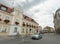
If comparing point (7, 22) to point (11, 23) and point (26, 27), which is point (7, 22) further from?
point (26, 27)

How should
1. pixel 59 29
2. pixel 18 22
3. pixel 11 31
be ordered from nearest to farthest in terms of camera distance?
pixel 11 31
pixel 18 22
pixel 59 29

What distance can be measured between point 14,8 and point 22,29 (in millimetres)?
9610

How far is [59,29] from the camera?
148ft

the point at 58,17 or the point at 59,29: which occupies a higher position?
the point at 58,17

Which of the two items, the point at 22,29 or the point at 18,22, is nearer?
the point at 18,22

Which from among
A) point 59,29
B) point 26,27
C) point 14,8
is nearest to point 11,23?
point 14,8

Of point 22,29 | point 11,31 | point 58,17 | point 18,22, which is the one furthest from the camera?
point 58,17

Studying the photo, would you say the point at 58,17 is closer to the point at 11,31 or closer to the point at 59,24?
the point at 59,24

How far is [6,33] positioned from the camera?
29000 millimetres

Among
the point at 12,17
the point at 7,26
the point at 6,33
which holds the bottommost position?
the point at 6,33

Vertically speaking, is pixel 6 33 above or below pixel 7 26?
below

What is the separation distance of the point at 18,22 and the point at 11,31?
5.11 m

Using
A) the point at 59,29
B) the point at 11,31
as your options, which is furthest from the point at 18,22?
the point at 59,29

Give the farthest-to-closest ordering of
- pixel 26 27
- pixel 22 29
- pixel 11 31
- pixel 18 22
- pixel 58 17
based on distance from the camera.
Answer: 1. pixel 58 17
2. pixel 26 27
3. pixel 22 29
4. pixel 18 22
5. pixel 11 31
